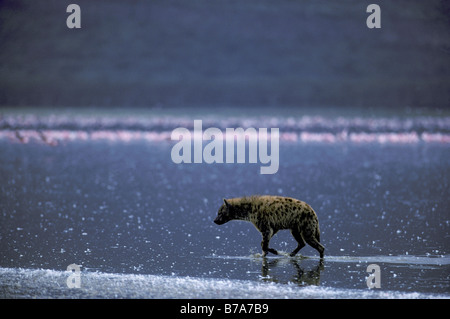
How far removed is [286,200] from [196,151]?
15801mm

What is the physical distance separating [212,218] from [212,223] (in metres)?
0.35

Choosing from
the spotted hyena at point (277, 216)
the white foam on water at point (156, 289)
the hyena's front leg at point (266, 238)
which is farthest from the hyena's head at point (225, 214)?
the white foam on water at point (156, 289)

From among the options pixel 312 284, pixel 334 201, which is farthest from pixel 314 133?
pixel 312 284

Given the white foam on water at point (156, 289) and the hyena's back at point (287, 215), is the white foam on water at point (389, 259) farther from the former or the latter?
the white foam on water at point (156, 289)

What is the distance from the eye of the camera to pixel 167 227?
10586 millimetres

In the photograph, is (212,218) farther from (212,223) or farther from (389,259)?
(389,259)

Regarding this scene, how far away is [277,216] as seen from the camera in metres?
8.49

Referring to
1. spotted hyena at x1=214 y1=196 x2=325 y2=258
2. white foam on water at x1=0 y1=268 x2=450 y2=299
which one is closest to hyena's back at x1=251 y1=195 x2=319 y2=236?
spotted hyena at x1=214 y1=196 x2=325 y2=258

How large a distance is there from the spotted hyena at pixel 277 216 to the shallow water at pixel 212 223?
0.27 meters

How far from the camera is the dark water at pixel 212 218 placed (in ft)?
27.0

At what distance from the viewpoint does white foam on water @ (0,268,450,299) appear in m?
7.05

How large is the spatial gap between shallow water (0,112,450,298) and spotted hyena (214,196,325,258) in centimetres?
27

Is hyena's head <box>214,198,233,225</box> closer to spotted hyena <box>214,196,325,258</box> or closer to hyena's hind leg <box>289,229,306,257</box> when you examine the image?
spotted hyena <box>214,196,325,258</box>
